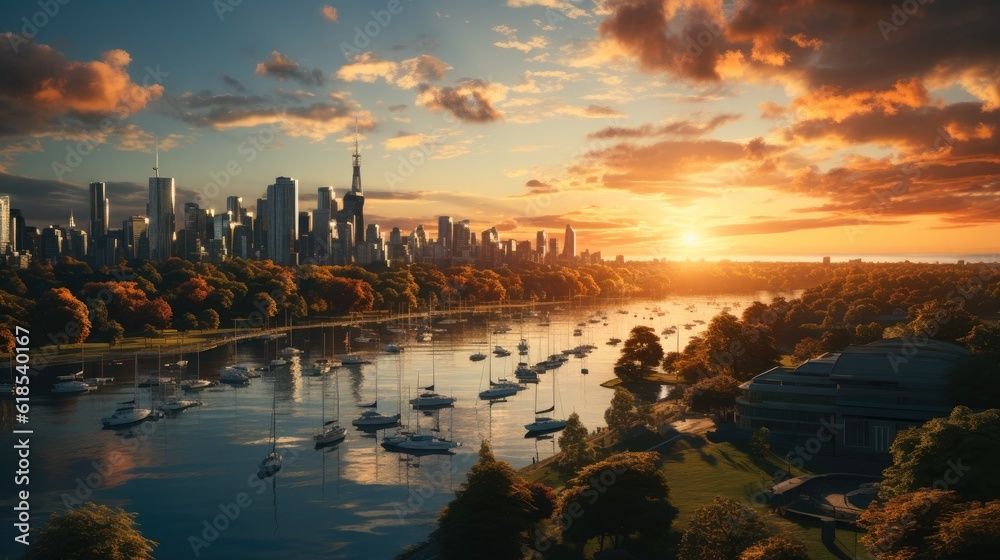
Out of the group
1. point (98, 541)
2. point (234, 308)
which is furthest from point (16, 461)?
point (234, 308)

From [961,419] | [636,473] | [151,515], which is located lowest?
[151,515]

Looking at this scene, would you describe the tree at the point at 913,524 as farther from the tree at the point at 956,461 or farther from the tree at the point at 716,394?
the tree at the point at 716,394

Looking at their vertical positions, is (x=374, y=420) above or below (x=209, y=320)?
below

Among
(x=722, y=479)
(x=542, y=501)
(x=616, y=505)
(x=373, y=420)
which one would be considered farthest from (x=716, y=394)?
(x=373, y=420)

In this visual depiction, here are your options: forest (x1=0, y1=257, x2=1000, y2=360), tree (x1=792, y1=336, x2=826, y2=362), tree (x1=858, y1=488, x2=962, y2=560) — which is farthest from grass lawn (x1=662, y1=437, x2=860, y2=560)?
tree (x1=792, y1=336, x2=826, y2=362)

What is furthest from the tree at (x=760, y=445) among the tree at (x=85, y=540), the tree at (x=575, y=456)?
the tree at (x=85, y=540)

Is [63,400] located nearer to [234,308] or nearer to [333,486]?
[333,486]

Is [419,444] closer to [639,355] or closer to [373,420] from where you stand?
[373,420]
